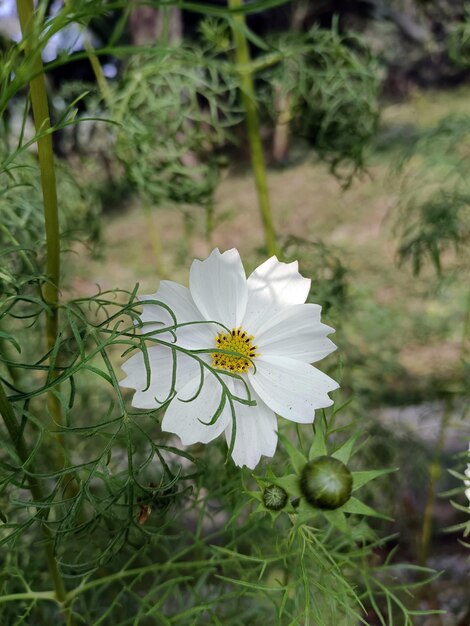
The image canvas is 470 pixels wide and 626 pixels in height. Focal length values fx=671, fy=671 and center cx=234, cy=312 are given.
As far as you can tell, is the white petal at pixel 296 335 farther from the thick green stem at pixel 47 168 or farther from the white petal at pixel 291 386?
the thick green stem at pixel 47 168

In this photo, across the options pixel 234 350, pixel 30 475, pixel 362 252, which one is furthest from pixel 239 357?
pixel 362 252

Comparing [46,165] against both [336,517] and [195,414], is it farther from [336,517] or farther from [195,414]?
[336,517]

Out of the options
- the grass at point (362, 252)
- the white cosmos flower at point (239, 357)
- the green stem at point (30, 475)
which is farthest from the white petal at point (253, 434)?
the grass at point (362, 252)

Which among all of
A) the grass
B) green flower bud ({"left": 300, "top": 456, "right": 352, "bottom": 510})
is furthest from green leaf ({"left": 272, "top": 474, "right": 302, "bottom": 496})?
the grass

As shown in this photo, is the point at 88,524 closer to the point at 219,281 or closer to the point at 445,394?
the point at 219,281

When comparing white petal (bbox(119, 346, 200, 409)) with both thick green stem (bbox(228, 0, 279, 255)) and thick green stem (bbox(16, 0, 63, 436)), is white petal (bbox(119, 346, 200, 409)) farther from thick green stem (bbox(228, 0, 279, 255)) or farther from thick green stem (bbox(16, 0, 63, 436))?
thick green stem (bbox(228, 0, 279, 255))

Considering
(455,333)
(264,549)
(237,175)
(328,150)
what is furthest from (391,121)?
(264,549)
